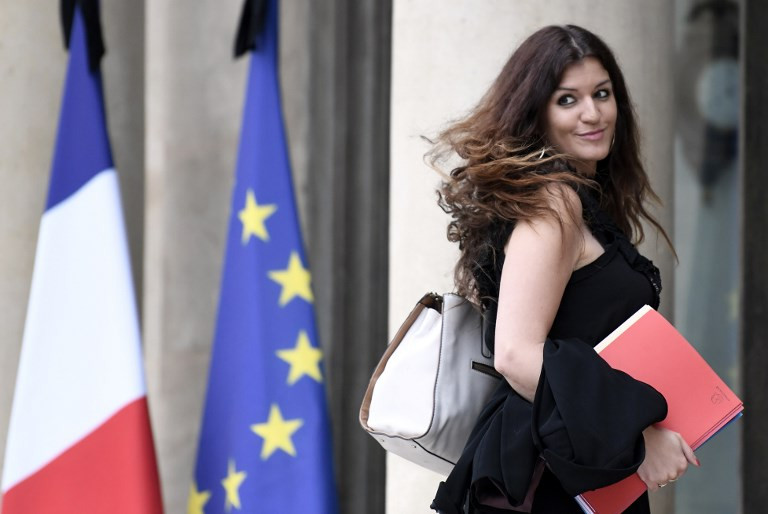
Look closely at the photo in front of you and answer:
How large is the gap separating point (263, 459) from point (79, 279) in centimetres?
82

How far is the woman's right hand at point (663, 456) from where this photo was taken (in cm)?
188

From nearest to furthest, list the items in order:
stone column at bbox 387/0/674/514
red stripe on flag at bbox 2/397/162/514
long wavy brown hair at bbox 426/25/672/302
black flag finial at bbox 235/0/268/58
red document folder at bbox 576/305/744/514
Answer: red document folder at bbox 576/305/744/514 → long wavy brown hair at bbox 426/25/672/302 → stone column at bbox 387/0/674/514 → red stripe on flag at bbox 2/397/162/514 → black flag finial at bbox 235/0/268/58

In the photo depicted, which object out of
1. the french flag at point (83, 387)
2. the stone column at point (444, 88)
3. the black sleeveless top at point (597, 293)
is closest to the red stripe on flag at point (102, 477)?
the french flag at point (83, 387)

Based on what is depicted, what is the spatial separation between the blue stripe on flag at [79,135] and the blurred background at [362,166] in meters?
0.41

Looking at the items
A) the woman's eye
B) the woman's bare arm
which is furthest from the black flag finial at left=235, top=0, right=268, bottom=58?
the woman's bare arm

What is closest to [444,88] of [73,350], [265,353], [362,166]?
[362,166]

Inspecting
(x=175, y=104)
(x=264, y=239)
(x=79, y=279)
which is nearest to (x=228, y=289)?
(x=264, y=239)

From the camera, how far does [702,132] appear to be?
389 centimetres

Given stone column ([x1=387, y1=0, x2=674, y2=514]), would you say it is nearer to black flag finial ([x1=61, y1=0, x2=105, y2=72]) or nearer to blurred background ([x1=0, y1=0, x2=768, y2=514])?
blurred background ([x1=0, y1=0, x2=768, y2=514])

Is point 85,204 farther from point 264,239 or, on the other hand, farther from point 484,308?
point 484,308

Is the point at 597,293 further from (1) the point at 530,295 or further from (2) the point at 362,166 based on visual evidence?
(2) the point at 362,166

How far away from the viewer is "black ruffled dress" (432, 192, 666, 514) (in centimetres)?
180

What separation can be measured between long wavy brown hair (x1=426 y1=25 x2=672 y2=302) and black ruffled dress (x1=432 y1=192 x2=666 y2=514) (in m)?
0.04

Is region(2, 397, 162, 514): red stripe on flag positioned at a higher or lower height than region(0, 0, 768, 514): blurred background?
lower
